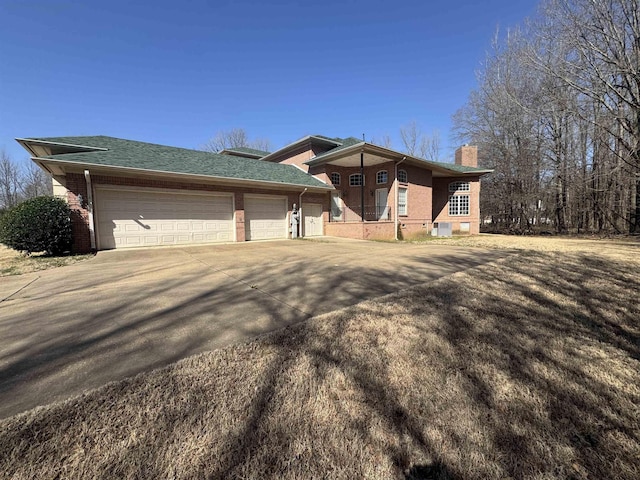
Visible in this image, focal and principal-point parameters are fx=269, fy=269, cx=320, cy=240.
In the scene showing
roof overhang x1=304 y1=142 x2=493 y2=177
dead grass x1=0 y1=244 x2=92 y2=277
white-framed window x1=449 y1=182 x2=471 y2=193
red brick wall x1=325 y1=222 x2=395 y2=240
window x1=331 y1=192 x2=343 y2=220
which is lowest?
dead grass x1=0 y1=244 x2=92 y2=277

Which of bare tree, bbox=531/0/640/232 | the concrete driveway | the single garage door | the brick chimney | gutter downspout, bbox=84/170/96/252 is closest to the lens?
the concrete driveway

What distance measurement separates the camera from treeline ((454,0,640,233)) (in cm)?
1225

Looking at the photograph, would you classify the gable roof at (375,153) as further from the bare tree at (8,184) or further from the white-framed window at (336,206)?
the bare tree at (8,184)

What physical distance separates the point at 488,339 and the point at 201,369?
272 centimetres

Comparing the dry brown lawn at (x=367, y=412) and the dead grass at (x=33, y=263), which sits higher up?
the dead grass at (x=33, y=263)

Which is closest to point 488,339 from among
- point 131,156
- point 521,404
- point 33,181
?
point 521,404

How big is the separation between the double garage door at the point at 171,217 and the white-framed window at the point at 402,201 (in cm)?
789

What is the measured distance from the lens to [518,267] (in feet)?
20.0

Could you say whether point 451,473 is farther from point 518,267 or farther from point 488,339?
point 518,267

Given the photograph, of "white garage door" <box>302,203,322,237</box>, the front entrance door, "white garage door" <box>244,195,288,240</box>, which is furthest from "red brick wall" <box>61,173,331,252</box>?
the front entrance door

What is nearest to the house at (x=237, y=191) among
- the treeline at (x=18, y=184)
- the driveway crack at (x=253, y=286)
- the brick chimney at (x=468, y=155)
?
the brick chimney at (x=468, y=155)

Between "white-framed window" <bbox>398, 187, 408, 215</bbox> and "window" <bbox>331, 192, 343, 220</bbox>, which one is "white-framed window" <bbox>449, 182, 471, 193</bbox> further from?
"window" <bbox>331, 192, 343, 220</bbox>

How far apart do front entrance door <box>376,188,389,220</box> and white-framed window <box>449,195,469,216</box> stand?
24.0 ft

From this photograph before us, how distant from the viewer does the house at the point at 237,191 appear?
964cm
